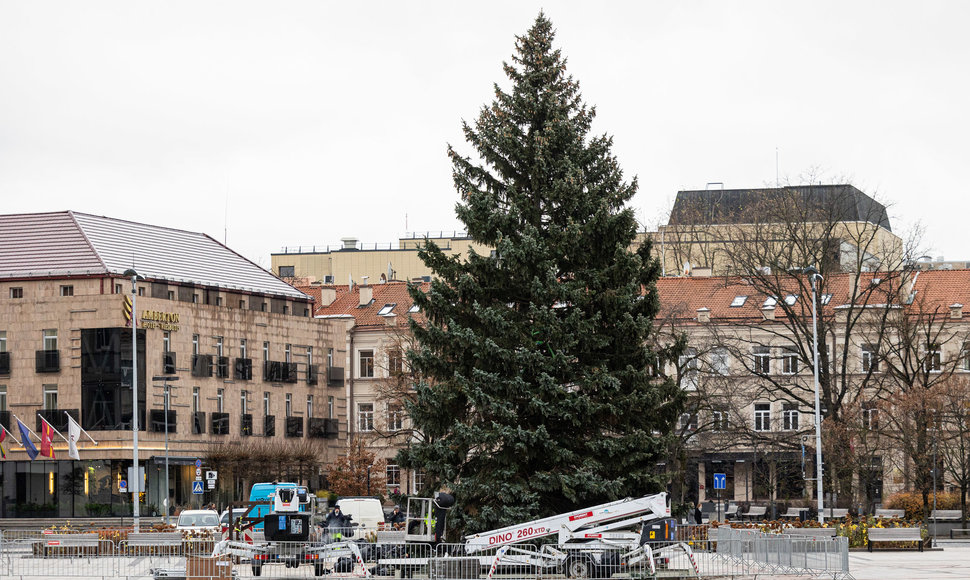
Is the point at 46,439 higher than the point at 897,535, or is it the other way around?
the point at 46,439

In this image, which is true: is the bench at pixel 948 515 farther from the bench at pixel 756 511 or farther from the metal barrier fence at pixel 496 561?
the metal barrier fence at pixel 496 561

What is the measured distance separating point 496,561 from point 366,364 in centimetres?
5698

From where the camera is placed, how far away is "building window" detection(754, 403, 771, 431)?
264 ft

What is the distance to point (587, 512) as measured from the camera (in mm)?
31656

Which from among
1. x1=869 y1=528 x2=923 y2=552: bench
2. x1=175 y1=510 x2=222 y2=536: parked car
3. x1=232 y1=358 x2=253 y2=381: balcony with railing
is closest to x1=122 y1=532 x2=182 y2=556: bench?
x1=175 y1=510 x2=222 y2=536: parked car

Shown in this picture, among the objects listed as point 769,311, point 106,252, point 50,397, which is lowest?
point 50,397

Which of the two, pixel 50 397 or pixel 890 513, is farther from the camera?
pixel 50 397

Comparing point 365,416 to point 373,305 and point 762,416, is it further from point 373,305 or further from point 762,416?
point 762,416

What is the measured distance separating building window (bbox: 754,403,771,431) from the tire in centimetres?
5078

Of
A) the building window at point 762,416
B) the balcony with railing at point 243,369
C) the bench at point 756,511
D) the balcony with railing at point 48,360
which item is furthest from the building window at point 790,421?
the balcony with railing at point 48,360

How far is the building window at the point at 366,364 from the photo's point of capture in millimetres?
87000

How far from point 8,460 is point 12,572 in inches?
1361

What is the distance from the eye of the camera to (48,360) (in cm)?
6988

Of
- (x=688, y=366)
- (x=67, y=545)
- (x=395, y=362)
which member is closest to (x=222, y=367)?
(x=395, y=362)
